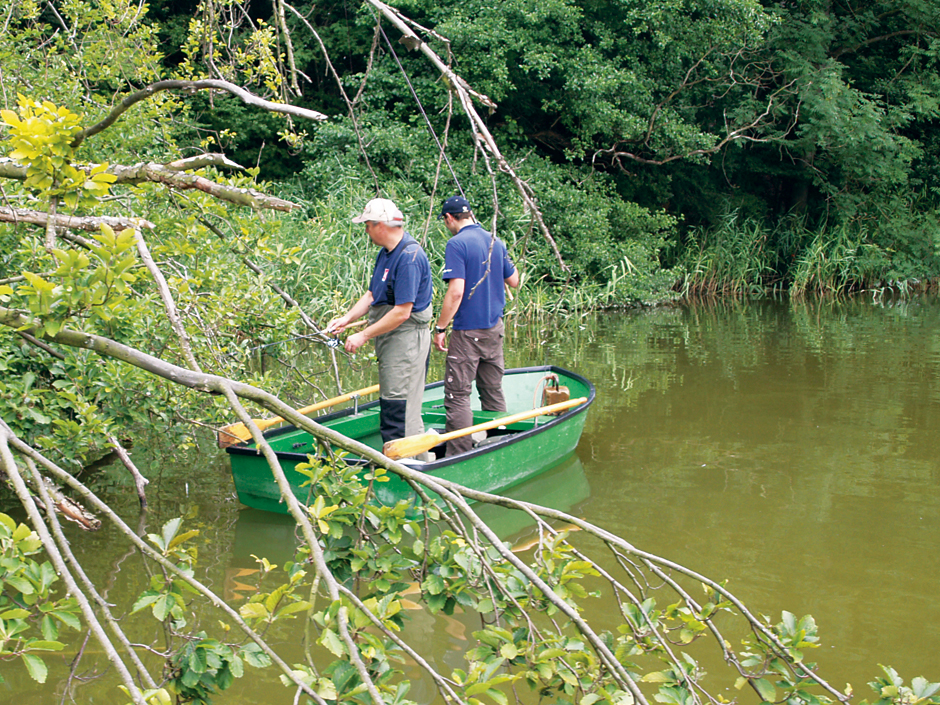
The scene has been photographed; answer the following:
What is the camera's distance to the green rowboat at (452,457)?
469cm

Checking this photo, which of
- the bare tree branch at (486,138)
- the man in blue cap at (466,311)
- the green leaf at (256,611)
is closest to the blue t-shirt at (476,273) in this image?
the man in blue cap at (466,311)

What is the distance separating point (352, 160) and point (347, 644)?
41.1ft

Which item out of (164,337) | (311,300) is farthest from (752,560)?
(311,300)

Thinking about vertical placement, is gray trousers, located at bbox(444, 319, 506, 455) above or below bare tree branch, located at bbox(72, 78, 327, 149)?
below

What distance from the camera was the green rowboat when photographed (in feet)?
15.4

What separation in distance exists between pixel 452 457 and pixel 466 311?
3.71 ft

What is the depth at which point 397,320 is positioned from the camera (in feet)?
15.8

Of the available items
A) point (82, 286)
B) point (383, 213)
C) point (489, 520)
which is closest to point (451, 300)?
point (383, 213)

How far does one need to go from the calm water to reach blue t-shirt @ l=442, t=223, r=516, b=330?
3.78 ft

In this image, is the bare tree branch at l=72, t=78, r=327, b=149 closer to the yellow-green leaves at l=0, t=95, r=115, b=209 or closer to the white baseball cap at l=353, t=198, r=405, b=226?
the yellow-green leaves at l=0, t=95, r=115, b=209

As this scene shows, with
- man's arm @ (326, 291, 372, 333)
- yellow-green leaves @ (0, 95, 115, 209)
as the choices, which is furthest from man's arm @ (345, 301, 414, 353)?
yellow-green leaves @ (0, 95, 115, 209)

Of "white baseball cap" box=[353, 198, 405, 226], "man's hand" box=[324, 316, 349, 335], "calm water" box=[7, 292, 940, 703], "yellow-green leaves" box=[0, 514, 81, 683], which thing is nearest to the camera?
"yellow-green leaves" box=[0, 514, 81, 683]

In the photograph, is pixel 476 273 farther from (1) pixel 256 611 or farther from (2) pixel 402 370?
(1) pixel 256 611

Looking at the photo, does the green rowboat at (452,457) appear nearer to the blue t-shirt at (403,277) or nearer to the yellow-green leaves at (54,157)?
the blue t-shirt at (403,277)
